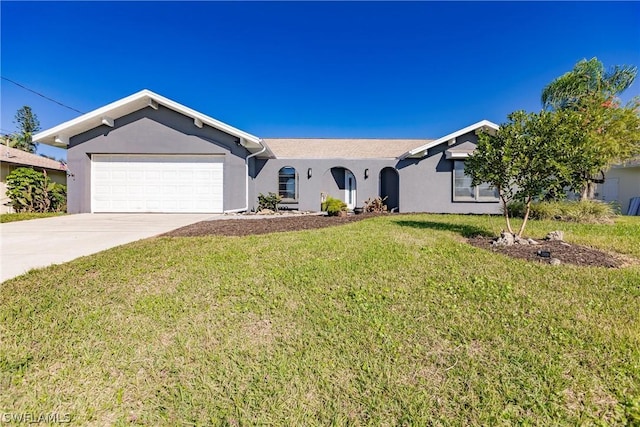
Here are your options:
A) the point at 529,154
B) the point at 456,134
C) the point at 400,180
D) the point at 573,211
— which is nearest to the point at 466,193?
the point at 456,134

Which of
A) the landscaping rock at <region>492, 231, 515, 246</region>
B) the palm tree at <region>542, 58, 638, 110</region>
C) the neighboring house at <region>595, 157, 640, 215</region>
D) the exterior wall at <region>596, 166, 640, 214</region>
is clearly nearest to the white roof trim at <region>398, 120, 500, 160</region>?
the palm tree at <region>542, 58, 638, 110</region>

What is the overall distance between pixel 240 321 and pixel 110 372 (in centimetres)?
105

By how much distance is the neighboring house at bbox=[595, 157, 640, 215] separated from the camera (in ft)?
53.2

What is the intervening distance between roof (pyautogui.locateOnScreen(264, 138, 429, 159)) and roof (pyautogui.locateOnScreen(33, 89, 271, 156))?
341 centimetres

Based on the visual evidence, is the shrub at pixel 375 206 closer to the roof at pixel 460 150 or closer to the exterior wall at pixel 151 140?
the roof at pixel 460 150

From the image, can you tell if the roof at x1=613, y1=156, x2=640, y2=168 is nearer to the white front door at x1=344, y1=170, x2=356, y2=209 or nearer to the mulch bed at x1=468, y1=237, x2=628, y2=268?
the white front door at x1=344, y1=170, x2=356, y2=209

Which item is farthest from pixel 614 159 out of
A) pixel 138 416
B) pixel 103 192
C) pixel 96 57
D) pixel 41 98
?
pixel 41 98

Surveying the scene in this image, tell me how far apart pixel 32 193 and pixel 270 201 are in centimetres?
1009

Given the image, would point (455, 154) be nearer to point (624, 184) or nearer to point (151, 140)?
point (624, 184)

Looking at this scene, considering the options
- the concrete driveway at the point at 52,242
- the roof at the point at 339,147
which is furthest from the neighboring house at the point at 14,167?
the roof at the point at 339,147

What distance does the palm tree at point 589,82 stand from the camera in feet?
48.9

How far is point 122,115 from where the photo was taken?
41.4 feet

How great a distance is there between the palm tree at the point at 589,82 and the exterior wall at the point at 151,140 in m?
16.8

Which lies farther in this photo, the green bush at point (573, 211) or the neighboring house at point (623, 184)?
the neighboring house at point (623, 184)
